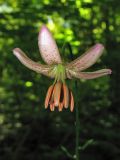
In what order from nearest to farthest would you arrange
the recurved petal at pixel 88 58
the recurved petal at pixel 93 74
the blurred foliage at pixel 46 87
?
the recurved petal at pixel 88 58, the recurved petal at pixel 93 74, the blurred foliage at pixel 46 87

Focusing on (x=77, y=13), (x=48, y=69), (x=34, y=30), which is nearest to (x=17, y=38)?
(x=34, y=30)

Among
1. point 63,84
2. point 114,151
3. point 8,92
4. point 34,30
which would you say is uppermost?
point 34,30

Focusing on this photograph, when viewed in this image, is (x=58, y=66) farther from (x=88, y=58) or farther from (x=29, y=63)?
(x=88, y=58)

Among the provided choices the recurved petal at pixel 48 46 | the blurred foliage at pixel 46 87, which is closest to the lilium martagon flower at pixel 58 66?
the recurved petal at pixel 48 46

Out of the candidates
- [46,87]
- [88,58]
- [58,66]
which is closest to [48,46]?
[88,58]

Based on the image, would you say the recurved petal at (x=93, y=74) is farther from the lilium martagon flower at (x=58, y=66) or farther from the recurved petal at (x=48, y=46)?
the recurved petal at (x=48, y=46)

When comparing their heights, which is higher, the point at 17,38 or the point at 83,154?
the point at 17,38

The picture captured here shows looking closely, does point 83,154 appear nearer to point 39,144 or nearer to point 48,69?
point 39,144

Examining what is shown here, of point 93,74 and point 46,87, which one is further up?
point 93,74
